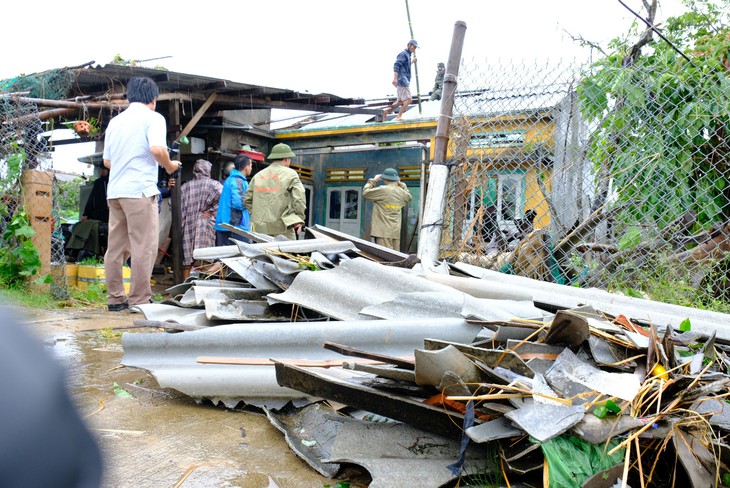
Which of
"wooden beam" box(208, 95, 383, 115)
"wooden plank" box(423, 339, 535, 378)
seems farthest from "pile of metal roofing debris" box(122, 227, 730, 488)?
"wooden beam" box(208, 95, 383, 115)

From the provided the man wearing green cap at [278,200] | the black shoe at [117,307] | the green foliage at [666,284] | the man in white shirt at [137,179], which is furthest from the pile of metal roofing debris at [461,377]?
the man wearing green cap at [278,200]

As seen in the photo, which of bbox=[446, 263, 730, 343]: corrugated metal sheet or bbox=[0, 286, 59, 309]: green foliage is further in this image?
bbox=[0, 286, 59, 309]: green foliage

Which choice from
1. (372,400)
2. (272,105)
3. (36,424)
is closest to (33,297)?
(372,400)

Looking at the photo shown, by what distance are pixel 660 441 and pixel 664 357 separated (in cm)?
40

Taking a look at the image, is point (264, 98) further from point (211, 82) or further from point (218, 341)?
point (218, 341)

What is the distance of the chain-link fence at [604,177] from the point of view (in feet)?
13.1

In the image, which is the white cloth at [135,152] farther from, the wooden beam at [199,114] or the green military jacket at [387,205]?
the green military jacket at [387,205]

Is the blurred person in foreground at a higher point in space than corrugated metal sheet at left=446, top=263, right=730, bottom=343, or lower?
higher

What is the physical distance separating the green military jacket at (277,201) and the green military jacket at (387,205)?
356 centimetres

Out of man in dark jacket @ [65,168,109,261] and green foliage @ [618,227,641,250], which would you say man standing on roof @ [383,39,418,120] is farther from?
green foliage @ [618,227,641,250]

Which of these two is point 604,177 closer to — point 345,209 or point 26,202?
point 26,202

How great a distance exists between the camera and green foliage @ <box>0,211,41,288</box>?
21.1 ft

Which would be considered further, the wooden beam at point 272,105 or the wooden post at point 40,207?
the wooden beam at point 272,105

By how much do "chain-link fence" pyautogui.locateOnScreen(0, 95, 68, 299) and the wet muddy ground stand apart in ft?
13.0
